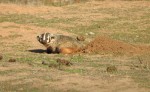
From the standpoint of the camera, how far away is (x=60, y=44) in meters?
16.0

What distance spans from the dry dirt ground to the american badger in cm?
36

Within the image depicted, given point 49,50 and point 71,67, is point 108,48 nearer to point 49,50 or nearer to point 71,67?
point 49,50

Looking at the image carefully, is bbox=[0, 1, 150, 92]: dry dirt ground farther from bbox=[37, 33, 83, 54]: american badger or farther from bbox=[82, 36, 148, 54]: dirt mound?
bbox=[37, 33, 83, 54]: american badger

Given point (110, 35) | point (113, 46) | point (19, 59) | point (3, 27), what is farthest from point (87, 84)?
point (3, 27)

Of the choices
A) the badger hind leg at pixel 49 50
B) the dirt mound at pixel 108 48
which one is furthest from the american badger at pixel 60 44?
the dirt mound at pixel 108 48

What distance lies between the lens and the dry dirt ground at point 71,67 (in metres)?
10.5

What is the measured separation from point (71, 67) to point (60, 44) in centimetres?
337

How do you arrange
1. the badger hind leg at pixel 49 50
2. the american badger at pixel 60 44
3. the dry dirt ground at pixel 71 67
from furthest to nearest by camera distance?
1. the badger hind leg at pixel 49 50
2. the american badger at pixel 60 44
3. the dry dirt ground at pixel 71 67

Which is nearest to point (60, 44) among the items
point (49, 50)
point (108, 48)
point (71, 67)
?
point (49, 50)

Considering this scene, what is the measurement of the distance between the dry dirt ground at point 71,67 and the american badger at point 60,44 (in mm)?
362

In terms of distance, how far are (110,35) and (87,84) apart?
1041 centimetres

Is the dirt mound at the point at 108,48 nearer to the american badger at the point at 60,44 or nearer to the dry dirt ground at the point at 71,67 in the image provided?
the dry dirt ground at the point at 71,67

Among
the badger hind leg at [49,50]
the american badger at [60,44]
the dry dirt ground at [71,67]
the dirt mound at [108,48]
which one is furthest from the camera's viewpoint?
the badger hind leg at [49,50]

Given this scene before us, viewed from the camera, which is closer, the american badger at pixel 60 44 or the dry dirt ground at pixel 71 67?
the dry dirt ground at pixel 71 67
